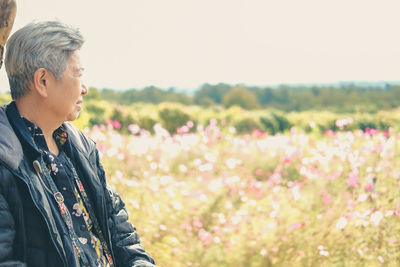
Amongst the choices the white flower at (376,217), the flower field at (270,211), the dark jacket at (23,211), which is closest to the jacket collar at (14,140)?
the dark jacket at (23,211)

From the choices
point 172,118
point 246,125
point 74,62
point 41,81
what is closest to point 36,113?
point 41,81

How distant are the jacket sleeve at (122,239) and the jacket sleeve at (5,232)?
538 mm

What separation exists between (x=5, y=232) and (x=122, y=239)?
622mm

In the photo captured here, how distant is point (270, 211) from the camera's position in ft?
13.6

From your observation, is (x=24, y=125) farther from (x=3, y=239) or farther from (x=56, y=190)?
(x=3, y=239)

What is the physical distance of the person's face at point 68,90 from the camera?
1.61 meters

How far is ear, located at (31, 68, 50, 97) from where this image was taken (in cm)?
156

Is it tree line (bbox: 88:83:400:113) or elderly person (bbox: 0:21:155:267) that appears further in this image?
tree line (bbox: 88:83:400:113)

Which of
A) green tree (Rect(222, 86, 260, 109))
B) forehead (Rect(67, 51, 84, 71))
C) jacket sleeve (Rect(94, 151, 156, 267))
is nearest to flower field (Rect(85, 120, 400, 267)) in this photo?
jacket sleeve (Rect(94, 151, 156, 267))

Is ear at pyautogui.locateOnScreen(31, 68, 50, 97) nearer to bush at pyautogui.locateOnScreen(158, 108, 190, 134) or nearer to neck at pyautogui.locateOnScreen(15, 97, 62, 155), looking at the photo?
neck at pyautogui.locateOnScreen(15, 97, 62, 155)

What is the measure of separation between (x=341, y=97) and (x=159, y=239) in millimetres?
15818

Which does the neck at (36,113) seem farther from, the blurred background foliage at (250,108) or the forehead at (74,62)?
the blurred background foliage at (250,108)

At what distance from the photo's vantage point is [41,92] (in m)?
1.58

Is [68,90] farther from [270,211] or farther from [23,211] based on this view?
[270,211]
